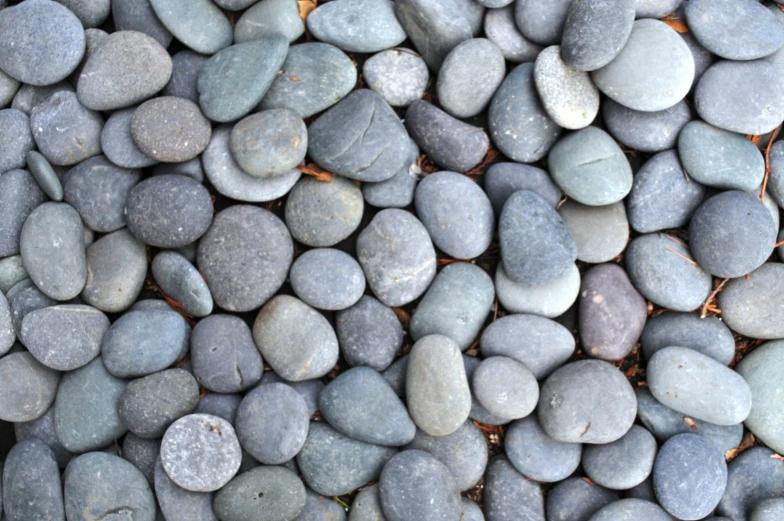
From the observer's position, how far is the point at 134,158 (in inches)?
70.0

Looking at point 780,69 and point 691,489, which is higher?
point 780,69

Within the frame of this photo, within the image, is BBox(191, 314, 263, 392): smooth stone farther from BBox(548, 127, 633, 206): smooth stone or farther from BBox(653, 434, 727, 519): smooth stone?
BBox(653, 434, 727, 519): smooth stone

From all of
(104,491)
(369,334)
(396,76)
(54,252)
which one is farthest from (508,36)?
(104,491)

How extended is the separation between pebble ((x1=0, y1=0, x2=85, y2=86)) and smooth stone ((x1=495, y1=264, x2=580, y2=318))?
4.19 feet

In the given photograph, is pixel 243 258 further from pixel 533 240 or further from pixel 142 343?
pixel 533 240

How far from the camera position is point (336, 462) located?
1.74m

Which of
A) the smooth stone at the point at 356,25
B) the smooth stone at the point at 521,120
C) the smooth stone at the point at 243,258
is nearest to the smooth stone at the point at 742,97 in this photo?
the smooth stone at the point at 521,120

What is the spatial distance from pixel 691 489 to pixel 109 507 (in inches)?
56.2

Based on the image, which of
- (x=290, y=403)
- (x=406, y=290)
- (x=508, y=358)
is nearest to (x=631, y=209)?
(x=508, y=358)

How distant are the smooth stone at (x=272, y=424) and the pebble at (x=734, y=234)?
110 cm

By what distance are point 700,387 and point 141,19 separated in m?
1.72

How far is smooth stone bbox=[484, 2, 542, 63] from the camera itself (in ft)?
6.02

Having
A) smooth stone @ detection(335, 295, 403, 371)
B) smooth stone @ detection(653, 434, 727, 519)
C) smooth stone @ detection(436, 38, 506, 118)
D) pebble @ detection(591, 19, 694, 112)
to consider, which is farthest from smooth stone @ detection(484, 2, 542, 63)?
smooth stone @ detection(653, 434, 727, 519)

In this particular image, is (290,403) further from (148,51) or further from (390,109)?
(148,51)
